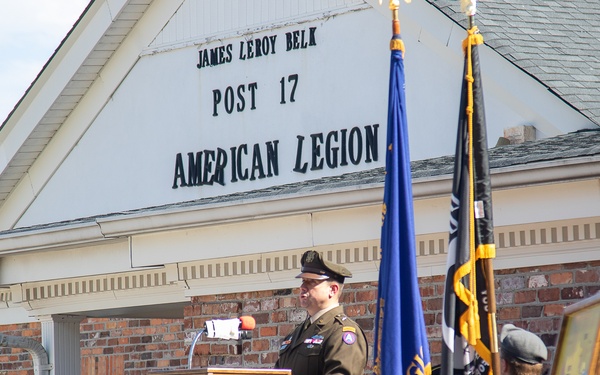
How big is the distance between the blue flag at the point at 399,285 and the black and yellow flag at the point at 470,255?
44 cm

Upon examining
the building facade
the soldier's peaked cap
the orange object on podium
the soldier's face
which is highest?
the building facade

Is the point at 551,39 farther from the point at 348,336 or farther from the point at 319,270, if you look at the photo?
the point at 348,336

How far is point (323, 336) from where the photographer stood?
21.6 ft

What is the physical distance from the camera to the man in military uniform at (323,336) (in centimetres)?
647

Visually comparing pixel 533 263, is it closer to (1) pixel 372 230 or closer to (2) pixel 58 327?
(1) pixel 372 230

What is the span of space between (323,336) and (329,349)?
0.29 ft

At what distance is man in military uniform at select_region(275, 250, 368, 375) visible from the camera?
6473mm

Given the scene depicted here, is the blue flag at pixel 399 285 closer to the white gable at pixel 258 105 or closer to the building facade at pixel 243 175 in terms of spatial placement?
the building facade at pixel 243 175

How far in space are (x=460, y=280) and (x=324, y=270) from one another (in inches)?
48.0

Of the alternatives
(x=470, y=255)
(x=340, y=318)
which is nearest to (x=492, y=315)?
(x=470, y=255)

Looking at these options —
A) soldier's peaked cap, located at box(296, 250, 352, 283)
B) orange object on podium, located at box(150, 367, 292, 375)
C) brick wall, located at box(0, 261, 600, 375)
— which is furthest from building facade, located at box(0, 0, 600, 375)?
orange object on podium, located at box(150, 367, 292, 375)

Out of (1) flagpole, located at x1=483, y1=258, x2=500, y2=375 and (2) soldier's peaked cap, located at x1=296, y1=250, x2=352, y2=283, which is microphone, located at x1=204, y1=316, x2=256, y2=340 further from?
(1) flagpole, located at x1=483, y1=258, x2=500, y2=375

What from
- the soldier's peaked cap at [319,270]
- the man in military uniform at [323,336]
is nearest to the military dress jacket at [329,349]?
the man in military uniform at [323,336]

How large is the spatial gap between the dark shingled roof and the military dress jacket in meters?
2.81
